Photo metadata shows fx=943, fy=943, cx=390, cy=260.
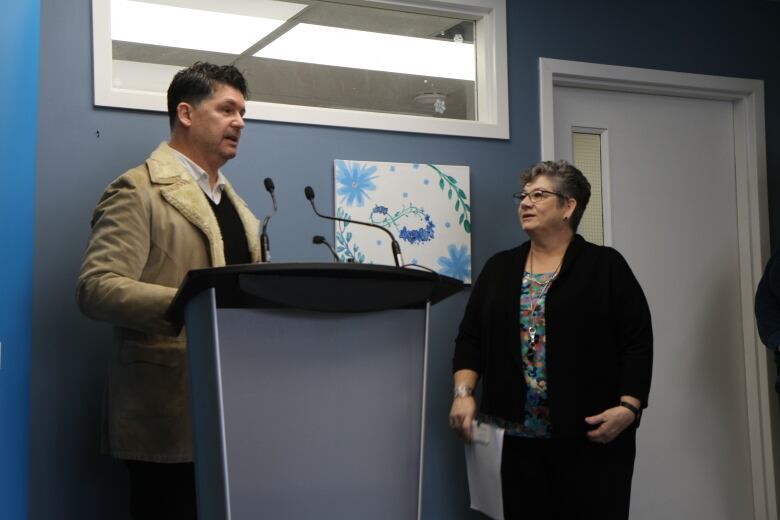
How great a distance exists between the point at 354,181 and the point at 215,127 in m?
0.81

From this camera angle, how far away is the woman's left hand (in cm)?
270

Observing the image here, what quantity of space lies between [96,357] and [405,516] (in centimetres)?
132

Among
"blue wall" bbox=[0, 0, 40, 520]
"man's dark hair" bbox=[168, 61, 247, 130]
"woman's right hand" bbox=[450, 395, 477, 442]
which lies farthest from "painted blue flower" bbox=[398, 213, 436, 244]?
"blue wall" bbox=[0, 0, 40, 520]

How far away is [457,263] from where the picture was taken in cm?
329

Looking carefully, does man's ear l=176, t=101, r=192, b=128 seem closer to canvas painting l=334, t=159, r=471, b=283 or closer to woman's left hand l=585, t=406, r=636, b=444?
canvas painting l=334, t=159, r=471, b=283

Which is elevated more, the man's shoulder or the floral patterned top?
the man's shoulder

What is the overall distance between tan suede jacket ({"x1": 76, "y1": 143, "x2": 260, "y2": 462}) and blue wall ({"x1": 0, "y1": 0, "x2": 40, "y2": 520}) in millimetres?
237

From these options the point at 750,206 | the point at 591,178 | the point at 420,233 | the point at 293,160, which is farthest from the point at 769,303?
the point at 293,160

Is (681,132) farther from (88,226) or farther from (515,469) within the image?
(88,226)

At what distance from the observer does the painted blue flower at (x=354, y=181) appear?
10.3ft

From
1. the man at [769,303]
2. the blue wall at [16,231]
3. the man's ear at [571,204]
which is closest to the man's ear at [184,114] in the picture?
the blue wall at [16,231]

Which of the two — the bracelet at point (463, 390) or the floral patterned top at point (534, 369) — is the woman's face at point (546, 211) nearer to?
the floral patterned top at point (534, 369)

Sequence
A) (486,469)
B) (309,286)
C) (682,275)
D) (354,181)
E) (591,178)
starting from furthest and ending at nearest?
(682,275)
(591,178)
(354,181)
(486,469)
(309,286)

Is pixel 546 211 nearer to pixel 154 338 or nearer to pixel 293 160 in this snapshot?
pixel 293 160
